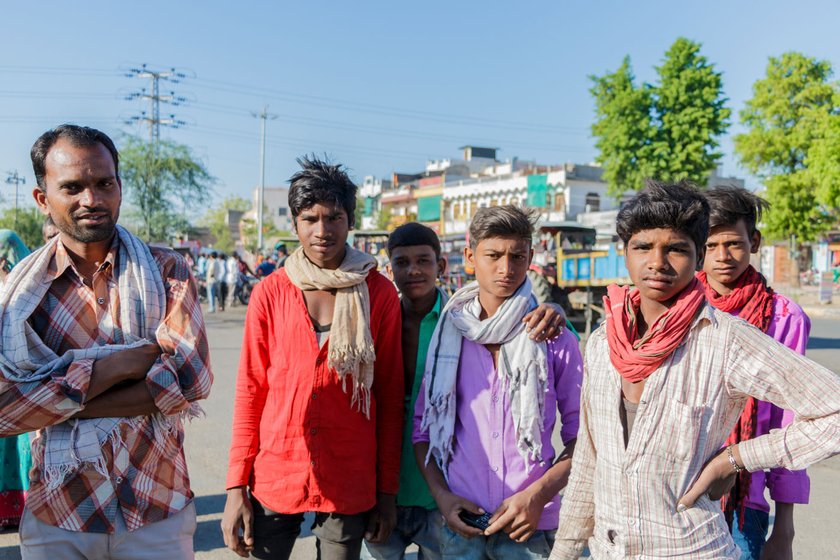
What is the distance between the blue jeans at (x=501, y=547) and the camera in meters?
2.46

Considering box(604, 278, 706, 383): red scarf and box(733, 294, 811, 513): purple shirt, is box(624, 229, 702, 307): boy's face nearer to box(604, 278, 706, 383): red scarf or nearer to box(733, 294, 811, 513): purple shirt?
box(604, 278, 706, 383): red scarf

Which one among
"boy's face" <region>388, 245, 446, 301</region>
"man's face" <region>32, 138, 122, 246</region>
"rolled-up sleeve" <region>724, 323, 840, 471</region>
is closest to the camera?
"rolled-up sleeve" <region>724, 323, 840, 471</region>

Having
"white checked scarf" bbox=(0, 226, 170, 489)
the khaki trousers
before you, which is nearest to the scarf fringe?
"white checked scarf" bbox=(0, 226, 170, 489)

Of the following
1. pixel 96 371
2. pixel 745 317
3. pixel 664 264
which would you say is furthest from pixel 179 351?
pixel 745 317

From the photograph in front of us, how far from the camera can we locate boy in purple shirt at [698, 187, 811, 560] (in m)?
2.39

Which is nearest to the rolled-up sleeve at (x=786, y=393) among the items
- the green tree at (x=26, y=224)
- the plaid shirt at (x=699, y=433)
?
the plaid shirt at (x=699, y=433)

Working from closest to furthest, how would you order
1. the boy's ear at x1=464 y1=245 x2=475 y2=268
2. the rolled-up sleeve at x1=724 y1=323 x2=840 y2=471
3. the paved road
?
the rolled-up sleeve at x1=724 y1=323 x2=840 y2=471 < the boy's ear at x1=464 y1=245 x2=475 y2=268 < the paved road

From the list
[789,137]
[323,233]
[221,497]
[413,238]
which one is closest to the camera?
[323,233]

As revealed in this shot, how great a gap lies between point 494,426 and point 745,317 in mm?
989

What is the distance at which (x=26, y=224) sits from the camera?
164 ft

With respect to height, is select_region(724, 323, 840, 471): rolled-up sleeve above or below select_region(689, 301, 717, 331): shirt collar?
below

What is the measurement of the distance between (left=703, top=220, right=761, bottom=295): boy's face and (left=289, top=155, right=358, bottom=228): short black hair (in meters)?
1.38

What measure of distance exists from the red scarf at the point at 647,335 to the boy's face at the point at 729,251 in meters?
0.66

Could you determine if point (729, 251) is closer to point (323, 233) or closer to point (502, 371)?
point (502, 371)
